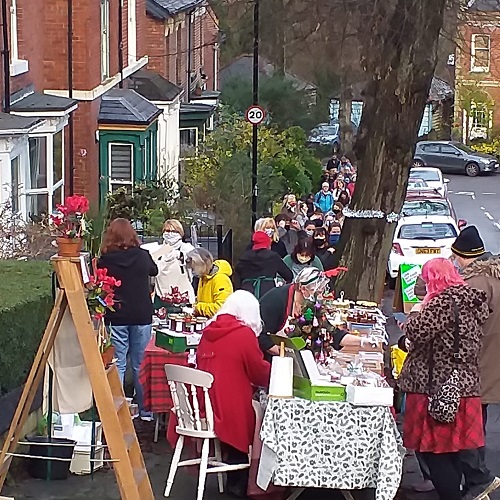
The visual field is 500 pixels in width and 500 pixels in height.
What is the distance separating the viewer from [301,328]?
787 cm

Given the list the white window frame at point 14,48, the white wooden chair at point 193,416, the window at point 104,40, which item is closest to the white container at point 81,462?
the white wooden chair at point 193,416

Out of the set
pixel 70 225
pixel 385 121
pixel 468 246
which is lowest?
pixel 468 246

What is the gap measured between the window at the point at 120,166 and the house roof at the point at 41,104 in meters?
5.22

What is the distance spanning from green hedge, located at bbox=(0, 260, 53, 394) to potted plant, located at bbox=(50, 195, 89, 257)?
1623 millimetres

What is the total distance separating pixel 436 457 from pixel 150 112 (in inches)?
742

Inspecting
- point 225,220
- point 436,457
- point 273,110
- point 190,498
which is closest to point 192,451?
point 190,498

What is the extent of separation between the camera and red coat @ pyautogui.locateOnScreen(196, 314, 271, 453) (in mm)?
7355

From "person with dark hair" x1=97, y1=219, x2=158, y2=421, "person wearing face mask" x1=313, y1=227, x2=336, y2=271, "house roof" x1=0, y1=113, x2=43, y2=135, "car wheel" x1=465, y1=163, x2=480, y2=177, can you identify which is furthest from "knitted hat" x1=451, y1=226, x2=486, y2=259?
"car wheel" x1=465, y1=163, x2=480, y2=177

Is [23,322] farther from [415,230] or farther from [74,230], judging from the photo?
[415,230]

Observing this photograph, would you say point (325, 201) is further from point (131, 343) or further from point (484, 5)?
point (131, 343)

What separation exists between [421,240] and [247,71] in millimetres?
24483

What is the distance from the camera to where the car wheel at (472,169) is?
4666 cm

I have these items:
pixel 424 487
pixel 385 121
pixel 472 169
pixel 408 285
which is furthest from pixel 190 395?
pixel 472 169

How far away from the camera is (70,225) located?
6.64m
